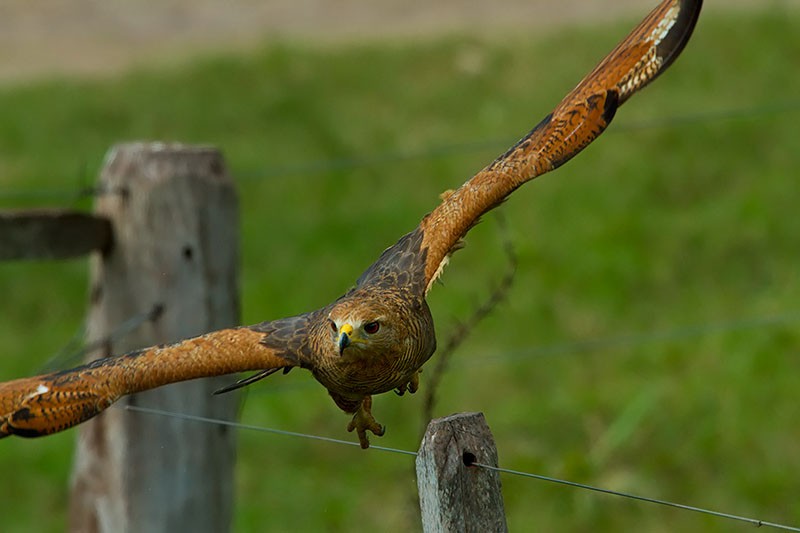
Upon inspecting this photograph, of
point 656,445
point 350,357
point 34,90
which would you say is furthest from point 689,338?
point 34,90

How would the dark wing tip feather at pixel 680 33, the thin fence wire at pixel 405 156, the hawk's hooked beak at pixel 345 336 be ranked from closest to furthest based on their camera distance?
the hawk's hooked beak at pixel 345 336, the dark wing tip feather at pixel 680 33, the thin fence wire at pixel 405 156

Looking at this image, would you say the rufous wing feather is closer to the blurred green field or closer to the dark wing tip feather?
the dark wing tip feather

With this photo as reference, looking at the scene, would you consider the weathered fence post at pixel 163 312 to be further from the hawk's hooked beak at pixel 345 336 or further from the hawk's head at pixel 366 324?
the hawk's hooked beak at pixel 345 336

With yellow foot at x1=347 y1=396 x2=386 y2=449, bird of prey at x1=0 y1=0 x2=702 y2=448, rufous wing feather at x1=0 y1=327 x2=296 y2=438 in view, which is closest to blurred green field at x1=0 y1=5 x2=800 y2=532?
yellow foot at x1=347 y1=396 x2=386 y2=449

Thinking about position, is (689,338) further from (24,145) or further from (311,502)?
(24,145)

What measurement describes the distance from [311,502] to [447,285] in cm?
283

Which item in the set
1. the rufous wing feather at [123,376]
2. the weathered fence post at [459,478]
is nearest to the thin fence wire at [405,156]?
the rufous wing feather at [123,376]

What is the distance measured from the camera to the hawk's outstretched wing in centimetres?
340

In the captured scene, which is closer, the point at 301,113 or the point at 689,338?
A: the point at 689,338

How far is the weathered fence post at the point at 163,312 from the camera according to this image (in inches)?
182

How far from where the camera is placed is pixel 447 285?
10234 millimetres

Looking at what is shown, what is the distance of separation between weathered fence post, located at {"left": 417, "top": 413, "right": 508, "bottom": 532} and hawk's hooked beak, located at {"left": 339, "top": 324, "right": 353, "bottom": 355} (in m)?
0.51

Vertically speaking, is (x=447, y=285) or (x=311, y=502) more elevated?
(x=447, y=285)

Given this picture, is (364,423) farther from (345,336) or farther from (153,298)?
(153,298)
